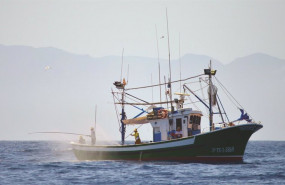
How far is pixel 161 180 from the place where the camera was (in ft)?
86.0

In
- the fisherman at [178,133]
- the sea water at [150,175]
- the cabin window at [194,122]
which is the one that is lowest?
the sea water at [150,175]

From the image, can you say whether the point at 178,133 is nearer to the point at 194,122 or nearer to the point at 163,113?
the point at 194,122

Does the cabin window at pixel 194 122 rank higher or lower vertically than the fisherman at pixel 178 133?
higher

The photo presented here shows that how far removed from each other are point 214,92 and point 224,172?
376 inches

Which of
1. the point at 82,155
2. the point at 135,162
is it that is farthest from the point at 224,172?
the point at 82,155

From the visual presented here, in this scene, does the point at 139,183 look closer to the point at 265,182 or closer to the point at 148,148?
the point at 265,182

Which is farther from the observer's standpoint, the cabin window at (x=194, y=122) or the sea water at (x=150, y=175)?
the cabin window at (x=194, y=122)

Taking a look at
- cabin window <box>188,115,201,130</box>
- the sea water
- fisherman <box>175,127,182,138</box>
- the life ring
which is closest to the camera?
the sea water

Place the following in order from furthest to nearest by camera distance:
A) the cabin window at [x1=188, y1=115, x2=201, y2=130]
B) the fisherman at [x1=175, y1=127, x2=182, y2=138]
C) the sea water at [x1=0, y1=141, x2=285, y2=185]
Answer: the cabin window at [x1=188, y1=115, x2=201, y2=130] < the fisherman at [x1=175, y1=127, x2=182, y2=138] < the sea water at [x1=0, y1=141, x2=285, y2=185]

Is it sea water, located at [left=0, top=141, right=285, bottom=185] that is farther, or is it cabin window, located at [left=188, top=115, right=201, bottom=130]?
cabin window, located at [left=188, top=115, right=201, bottom=130]

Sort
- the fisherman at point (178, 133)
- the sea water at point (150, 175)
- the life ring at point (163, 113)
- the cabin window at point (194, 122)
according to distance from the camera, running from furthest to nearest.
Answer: the life ring at point (163, 113) < the cabin window at point (194, 122) < the fisherman at point (178, 133) < the sea water at point (150, 175)

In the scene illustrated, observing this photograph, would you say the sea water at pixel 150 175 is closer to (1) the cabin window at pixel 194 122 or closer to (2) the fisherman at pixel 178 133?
(2) the fisherman at pixel 178 133

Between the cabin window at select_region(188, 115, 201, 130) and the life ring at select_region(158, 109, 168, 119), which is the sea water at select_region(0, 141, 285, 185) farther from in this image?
the life ring at select_region(158, 109, 168, 119)

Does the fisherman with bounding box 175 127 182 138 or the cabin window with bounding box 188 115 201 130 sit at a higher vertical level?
the cabin window with bounding box 188 115 201 130
